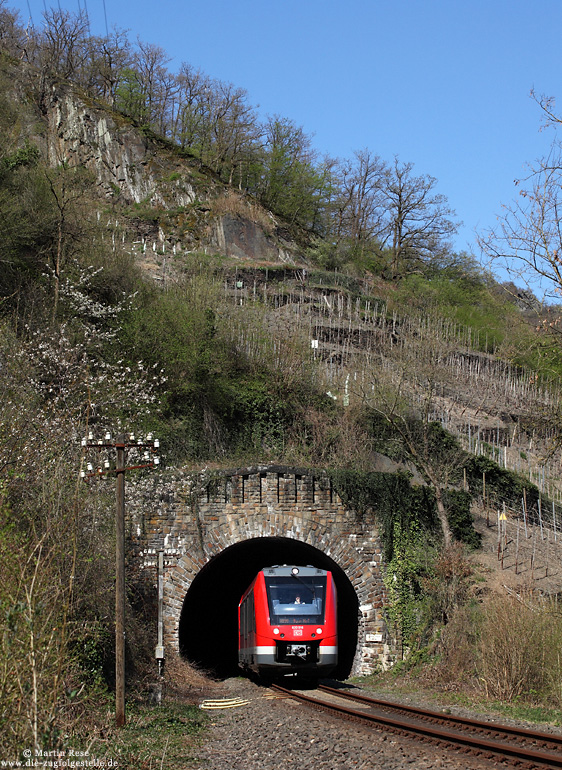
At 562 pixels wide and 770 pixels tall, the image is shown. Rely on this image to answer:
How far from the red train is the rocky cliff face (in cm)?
3124

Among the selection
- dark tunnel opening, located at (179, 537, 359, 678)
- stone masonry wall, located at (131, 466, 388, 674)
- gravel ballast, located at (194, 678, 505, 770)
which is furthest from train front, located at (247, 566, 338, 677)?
gravel ballast, located at (194, 678, 505, 770)

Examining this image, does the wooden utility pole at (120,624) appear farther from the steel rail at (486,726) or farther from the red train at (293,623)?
the red train at (293,623)

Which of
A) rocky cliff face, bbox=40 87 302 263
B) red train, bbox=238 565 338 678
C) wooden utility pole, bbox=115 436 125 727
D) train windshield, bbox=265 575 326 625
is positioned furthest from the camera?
rocky cliff face, bbox=40 87 302 263

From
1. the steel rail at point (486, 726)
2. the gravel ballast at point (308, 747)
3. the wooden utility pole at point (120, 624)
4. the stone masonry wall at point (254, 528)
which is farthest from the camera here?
the stone masonry wall at point (254, 528)

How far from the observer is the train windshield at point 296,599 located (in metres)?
17.9

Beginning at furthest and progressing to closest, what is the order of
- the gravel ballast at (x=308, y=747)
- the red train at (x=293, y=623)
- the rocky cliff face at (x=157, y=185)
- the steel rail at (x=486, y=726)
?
1. the rocky cliff face at (x=157, y=185)
2. the red train at (x=293, y=623)
3. the steel rail at (x=486, y=726)
4. the gravel ballast at (x=308, y=747)

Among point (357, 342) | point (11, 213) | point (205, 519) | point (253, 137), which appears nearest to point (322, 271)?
point (357, 342)

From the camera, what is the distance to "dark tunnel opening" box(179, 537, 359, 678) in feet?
73.9

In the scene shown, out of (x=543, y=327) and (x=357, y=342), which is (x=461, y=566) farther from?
(x=357, y=342)

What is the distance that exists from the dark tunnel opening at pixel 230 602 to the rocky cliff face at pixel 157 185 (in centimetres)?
2415

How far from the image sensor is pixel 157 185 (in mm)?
50031

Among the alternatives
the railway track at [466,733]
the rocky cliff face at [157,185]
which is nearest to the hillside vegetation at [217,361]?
the rocky cliff face at [157,185]

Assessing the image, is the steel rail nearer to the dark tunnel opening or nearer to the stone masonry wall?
the stone masonry wall

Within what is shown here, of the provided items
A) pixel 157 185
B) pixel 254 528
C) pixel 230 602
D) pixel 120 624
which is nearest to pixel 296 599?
pixel 254 528
